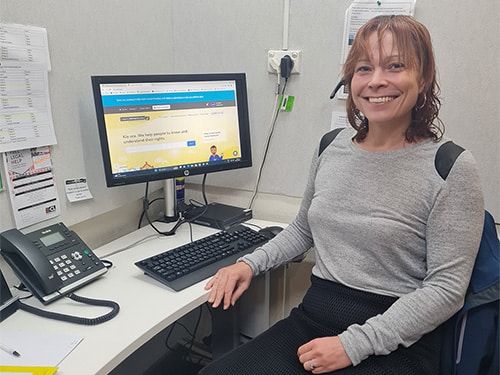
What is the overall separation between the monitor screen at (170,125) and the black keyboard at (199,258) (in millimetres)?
288

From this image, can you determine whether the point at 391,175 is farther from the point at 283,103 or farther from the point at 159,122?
the point at 159,122

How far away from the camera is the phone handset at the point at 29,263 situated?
114 centimetres

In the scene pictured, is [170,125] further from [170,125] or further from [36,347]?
[36,347]

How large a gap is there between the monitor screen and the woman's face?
2.06 feet

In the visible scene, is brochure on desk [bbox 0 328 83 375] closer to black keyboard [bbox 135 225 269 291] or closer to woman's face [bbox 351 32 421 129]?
black keyboard [bbox 135 225 269 291]

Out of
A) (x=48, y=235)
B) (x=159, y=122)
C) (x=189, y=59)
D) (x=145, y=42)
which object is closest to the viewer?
(x=48, y=235)

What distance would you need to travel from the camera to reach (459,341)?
1.08m

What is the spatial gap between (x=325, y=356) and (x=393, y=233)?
334mm

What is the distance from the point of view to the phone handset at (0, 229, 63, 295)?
114 centimetres

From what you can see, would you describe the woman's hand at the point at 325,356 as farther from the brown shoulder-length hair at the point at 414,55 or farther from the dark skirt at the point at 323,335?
the brown shoulder-length hair at the point at 414,55

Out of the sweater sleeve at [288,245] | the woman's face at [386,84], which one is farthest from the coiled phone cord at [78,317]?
the woman's face at [386,84]

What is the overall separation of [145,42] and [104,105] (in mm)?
396

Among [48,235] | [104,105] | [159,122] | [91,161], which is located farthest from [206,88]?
[48,235]

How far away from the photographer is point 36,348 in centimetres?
97
